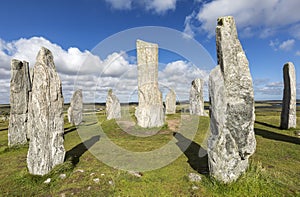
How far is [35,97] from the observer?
7.99 meters

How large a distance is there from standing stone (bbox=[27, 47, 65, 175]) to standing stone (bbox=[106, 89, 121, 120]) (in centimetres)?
1971

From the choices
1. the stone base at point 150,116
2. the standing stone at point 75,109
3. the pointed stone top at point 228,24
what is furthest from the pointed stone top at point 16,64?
the pointed stone top at point 228,24

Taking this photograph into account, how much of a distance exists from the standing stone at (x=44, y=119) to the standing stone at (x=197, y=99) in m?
21.5

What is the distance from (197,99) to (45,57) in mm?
22021

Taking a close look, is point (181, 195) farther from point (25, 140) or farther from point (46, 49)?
point (25, 140)

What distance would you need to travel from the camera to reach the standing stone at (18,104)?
13.1 meters

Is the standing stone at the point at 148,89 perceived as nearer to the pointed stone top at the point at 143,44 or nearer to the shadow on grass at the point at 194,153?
the pointed stone top at the point at 143,44

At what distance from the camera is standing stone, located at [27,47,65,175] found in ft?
26.2

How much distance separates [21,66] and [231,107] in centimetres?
1342

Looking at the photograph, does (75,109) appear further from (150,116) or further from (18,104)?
(18,104)

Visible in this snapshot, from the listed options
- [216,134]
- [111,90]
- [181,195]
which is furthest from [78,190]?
[111,90]

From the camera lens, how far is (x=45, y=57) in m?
8.48

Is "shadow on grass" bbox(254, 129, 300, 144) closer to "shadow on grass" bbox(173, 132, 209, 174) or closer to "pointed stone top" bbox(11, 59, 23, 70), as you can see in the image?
"shadow on grass" bbox(173, 132, 209, 174)

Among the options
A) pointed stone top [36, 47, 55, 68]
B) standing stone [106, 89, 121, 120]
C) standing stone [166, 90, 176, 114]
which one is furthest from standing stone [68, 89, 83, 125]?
pointed stone top [36, 47, 55, 68]
